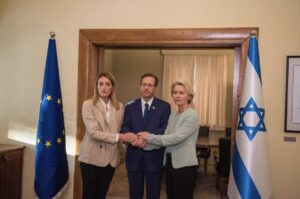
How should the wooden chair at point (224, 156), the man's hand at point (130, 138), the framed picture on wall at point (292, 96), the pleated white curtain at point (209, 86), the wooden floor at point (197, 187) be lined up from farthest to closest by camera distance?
the pleated white curtain at point (209, 86), the wooden floor at point (197, 187), the wooden chair at point (224, 156), the framed picture on wall at point (292, 96), the man's hand at point (130, 138)

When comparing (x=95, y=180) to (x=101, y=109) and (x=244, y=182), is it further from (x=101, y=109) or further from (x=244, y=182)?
(x=244, y=182)

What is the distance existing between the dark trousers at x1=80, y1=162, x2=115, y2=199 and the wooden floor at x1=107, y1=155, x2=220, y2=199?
175 cm

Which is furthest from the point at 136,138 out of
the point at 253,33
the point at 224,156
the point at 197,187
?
the point at 197,187

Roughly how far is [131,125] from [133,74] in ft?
14.1

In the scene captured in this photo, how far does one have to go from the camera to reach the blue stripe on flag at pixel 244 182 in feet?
7.50

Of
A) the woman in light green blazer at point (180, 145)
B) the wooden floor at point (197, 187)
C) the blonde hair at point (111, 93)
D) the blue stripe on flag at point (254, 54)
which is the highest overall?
the blue stripe on flag at point (254, 54)

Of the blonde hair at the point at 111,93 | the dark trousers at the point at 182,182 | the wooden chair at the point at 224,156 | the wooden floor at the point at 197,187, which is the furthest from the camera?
the wooden floor at the point at 197,187

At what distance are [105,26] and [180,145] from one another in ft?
4.29

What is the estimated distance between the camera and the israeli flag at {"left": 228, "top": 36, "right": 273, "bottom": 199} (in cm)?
229

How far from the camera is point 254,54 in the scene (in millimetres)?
2402

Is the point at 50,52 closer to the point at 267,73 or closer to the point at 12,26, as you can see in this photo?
the point at 12,26

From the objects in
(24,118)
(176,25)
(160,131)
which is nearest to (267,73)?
(176,25)

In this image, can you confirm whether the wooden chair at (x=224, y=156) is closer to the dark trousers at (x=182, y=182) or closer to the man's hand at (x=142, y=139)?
the dark trousers at (x=182, y=182)

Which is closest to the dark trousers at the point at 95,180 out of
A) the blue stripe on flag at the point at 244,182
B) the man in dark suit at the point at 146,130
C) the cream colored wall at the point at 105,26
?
the man in dark suit at the point at 146,130
